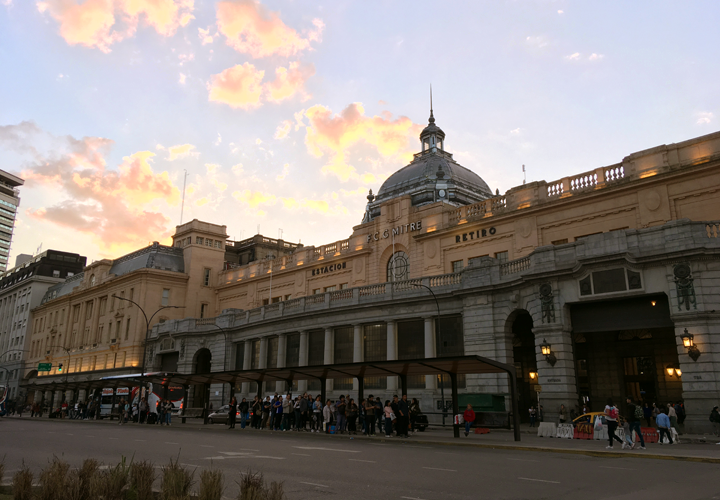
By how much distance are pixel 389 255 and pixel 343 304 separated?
9.41 metres

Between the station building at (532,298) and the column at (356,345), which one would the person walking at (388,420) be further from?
the column at (356,345)

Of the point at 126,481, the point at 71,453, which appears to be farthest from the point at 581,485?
the point at 71,453

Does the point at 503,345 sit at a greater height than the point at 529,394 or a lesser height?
greater

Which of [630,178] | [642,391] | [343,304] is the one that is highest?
[630,178]

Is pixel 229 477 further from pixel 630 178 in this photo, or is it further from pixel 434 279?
pixel 630 178

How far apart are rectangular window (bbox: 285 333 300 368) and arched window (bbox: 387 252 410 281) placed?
9570 mm

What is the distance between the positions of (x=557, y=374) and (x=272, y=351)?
85.9 ft

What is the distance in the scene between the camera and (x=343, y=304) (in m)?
42.2

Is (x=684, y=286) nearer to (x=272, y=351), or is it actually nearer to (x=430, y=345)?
(x=430, y=345)

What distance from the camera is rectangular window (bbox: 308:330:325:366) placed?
43.7 m

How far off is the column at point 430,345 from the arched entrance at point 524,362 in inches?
205

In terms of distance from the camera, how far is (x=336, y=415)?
2817 cm

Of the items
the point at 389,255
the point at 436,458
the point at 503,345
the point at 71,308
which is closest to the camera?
the point at 436,458

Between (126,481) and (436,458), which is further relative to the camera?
(436,458)
